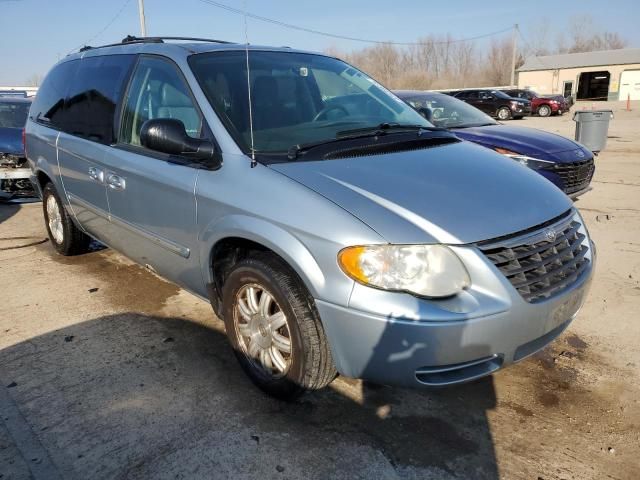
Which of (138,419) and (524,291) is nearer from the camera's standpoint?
(524,291)

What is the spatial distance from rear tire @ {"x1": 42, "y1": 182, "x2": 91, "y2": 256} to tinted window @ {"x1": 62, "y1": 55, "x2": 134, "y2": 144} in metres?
0.91

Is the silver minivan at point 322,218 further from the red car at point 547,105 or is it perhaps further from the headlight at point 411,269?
the red car at point 547,105

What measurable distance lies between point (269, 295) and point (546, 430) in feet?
5.10

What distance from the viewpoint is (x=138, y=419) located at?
2740mm

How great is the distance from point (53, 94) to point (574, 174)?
5.61 m

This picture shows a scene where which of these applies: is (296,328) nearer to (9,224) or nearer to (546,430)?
(546,430)

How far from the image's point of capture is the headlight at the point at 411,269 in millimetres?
2244

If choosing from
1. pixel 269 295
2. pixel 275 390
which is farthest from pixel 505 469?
pixel 269 295

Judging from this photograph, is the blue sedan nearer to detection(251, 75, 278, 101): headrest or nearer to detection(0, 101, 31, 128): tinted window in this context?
detection(251, 75, 278, 101): headrest

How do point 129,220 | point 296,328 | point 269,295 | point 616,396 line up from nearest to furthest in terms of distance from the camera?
1. point 296,328
2. point 269,295
3. point 616,396
4. point 129,220

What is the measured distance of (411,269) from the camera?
225cm

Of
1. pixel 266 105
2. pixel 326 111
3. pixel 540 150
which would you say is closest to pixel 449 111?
pixel 540 150

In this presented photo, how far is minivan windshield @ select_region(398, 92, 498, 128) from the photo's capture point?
7.24m

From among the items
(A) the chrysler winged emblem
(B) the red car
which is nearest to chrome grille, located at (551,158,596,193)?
(A) the chrysler winged emblem
